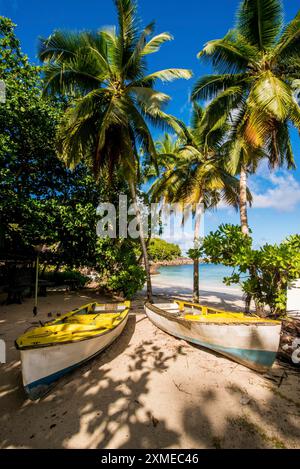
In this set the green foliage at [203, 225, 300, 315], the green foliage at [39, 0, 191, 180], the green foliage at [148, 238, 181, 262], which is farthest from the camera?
the green foliage at [148, 238, 181, 262]

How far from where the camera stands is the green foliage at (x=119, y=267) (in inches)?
425

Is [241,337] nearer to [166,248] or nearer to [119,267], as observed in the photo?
[119,267]

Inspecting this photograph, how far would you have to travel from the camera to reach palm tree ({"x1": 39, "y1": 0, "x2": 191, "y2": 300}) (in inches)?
279

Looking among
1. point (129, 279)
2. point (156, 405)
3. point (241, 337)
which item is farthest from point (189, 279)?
point (156, 405)

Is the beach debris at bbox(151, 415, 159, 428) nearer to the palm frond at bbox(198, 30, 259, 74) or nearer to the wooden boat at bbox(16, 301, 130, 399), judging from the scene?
the wooden boat at bbox(16, 301, 130, 399)

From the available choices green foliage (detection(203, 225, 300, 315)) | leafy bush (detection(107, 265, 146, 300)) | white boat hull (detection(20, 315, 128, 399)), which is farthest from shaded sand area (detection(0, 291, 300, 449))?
leafy bush (detection(107, 265, 146, 300))

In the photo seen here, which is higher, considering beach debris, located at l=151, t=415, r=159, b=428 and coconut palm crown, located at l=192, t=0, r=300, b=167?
coconut palm crown, located at l=192, t=0, r=300, b=167

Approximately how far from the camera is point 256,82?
711 cm

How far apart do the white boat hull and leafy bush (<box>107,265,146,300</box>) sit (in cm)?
660

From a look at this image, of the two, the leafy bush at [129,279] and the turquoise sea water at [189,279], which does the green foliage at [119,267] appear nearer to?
the leafy bush at [129,279]

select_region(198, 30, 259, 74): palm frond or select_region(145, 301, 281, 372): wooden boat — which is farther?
select_region(198, 30, 259, 74): palm frond

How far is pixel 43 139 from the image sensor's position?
9.66 meters

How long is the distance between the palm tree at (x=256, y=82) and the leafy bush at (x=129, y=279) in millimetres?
5576
